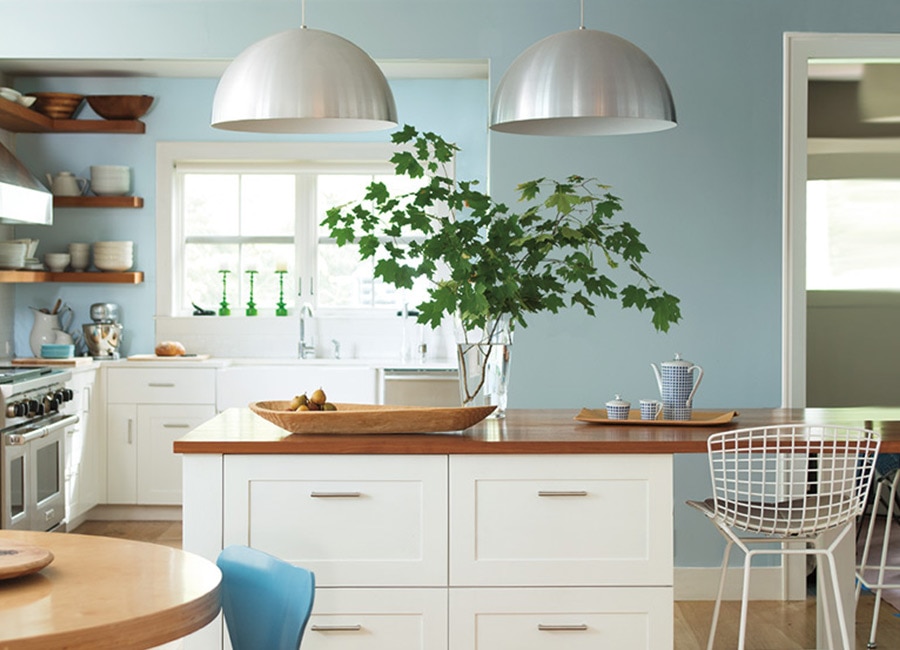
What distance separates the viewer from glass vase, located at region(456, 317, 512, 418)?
338 cm

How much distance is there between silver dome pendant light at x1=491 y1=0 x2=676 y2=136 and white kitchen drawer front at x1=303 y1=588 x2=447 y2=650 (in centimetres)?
128

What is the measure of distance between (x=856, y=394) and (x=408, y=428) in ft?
10.3

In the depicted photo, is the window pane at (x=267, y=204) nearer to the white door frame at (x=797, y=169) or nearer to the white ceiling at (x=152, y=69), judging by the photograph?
the white ceiling at (x=152, y=69)

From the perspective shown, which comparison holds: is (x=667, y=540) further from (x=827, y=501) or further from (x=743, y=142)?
(x=743, y=142)

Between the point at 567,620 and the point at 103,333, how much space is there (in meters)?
4.63

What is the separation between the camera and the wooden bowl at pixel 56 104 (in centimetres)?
687

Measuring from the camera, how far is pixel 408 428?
3.06 m

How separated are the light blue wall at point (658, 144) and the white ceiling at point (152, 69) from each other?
1.48 m

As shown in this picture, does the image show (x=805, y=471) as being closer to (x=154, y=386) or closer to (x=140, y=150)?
(x=154, y=386)

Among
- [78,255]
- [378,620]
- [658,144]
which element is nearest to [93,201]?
[78,255]

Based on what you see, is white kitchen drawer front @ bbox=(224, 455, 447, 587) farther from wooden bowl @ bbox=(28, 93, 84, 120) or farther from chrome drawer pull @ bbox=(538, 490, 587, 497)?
wooden bowl @ bbox=(28, 93, 84, 120)

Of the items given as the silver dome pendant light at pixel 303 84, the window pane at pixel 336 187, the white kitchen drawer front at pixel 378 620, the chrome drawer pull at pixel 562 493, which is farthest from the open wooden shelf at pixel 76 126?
the chrome drawer pull at pixel 562 493

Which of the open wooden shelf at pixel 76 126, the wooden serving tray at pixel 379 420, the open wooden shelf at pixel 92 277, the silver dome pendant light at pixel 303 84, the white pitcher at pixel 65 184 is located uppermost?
the open wooden shelf at pixel 76 126

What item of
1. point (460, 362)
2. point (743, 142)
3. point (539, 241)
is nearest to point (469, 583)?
point (460, 362)
